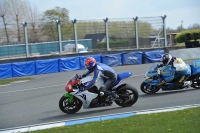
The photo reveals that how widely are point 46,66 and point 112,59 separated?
218 inches

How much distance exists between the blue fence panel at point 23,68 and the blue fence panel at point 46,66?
407 mm

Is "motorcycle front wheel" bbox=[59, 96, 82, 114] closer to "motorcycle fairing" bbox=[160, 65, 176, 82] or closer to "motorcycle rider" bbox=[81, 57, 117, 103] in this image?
"motorcycle rider" bbox=[81, 57, 117, 103]

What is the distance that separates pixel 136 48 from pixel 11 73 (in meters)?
11.9

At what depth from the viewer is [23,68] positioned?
29047mm

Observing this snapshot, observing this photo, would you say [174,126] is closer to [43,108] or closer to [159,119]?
[159,119]

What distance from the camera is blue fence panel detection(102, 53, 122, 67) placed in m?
31.2

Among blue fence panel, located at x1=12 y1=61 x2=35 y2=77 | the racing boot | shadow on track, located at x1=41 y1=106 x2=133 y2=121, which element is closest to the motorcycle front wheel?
shadow on track, located at x1=41 y1=106 x2=133 y2=121

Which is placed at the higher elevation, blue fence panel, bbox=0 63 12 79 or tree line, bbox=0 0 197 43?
tree line, bbox=0 0 197 43

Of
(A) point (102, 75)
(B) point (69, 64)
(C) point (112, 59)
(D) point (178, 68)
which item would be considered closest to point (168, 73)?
(D) point (178, 68)

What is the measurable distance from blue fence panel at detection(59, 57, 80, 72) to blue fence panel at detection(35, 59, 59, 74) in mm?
417

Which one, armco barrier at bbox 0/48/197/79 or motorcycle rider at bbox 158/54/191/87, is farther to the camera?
armco barrier at bbox 0/48/197/79

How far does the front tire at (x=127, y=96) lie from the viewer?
37.1 feet

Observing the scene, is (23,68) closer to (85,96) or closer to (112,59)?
(112,59)

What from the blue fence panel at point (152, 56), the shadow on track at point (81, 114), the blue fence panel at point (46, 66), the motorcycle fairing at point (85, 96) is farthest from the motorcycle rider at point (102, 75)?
the blue fence panel at point (152, 56)
